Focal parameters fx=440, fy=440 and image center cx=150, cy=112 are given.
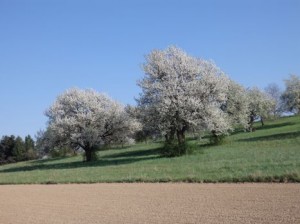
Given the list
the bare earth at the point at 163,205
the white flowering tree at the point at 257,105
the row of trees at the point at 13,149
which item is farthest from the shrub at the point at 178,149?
the row of trees at the point at 13,149

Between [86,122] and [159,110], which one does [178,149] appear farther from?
[86,122]

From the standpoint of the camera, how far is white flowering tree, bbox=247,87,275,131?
76938 mm

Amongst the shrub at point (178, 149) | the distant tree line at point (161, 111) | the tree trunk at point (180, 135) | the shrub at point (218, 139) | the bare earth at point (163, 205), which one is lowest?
the bare earth at point (163, 205)

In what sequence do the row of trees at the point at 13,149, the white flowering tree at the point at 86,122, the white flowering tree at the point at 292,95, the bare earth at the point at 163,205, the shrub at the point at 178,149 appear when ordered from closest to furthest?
1. the bare earth at the point at 163,205
2. the shrub at the point at 178,149
3. the white flowering tree at the point at 86,122
4. the white flowering tree at the point at 292,95
5. the row of trees at the point at 13,149

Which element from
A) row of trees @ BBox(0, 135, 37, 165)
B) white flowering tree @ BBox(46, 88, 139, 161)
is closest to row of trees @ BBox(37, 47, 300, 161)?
white flowering tree @ BBox(46, 88, 139, 161)

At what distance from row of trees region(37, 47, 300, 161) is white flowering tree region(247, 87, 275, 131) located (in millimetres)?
19642

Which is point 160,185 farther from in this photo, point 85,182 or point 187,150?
point 187,150

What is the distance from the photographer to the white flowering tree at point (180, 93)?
4262cm

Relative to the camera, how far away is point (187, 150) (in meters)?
41.3

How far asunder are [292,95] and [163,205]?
2529 inches

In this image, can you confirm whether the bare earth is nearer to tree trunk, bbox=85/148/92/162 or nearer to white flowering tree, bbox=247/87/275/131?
tree trunk, bbox=85/148/92/162

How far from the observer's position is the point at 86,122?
2079 inches

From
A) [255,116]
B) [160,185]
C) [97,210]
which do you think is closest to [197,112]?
[160,185]

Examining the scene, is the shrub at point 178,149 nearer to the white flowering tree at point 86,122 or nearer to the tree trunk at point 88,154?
the white flowering tree at point 86,122
